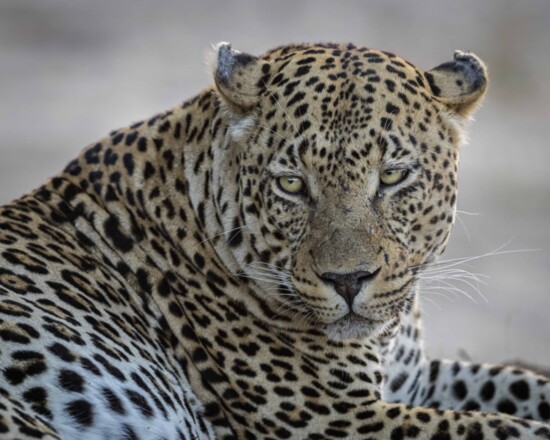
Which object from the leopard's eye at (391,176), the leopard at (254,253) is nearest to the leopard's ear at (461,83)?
the leopard at (254,253)

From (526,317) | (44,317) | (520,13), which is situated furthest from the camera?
(520,13)

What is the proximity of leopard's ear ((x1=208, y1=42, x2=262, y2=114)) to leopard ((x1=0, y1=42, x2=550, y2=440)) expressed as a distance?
1 centimetres

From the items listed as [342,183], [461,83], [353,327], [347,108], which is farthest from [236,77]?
[353,327]

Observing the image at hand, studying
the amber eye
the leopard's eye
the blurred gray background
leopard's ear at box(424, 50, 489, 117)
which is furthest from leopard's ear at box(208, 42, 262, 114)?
the blurred gray background

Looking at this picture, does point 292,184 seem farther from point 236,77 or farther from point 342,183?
point 236,77

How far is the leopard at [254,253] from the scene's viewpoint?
24.5ft

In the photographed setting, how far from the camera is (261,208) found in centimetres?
791

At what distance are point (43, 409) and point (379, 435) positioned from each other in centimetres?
211

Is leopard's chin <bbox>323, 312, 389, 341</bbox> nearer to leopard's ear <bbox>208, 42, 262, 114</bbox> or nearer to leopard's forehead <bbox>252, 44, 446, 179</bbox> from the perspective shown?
leopard's forehead <bbox>252, 44, 446, 179</bbox>

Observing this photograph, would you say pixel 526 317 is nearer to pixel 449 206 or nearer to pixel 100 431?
pixel 449 206

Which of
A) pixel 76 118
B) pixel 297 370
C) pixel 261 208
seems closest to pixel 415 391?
pixel 297 370

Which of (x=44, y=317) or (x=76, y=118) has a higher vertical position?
(x=76, y=118)

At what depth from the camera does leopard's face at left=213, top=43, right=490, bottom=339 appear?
24.6 feet

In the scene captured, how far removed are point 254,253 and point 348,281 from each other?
904 mm
